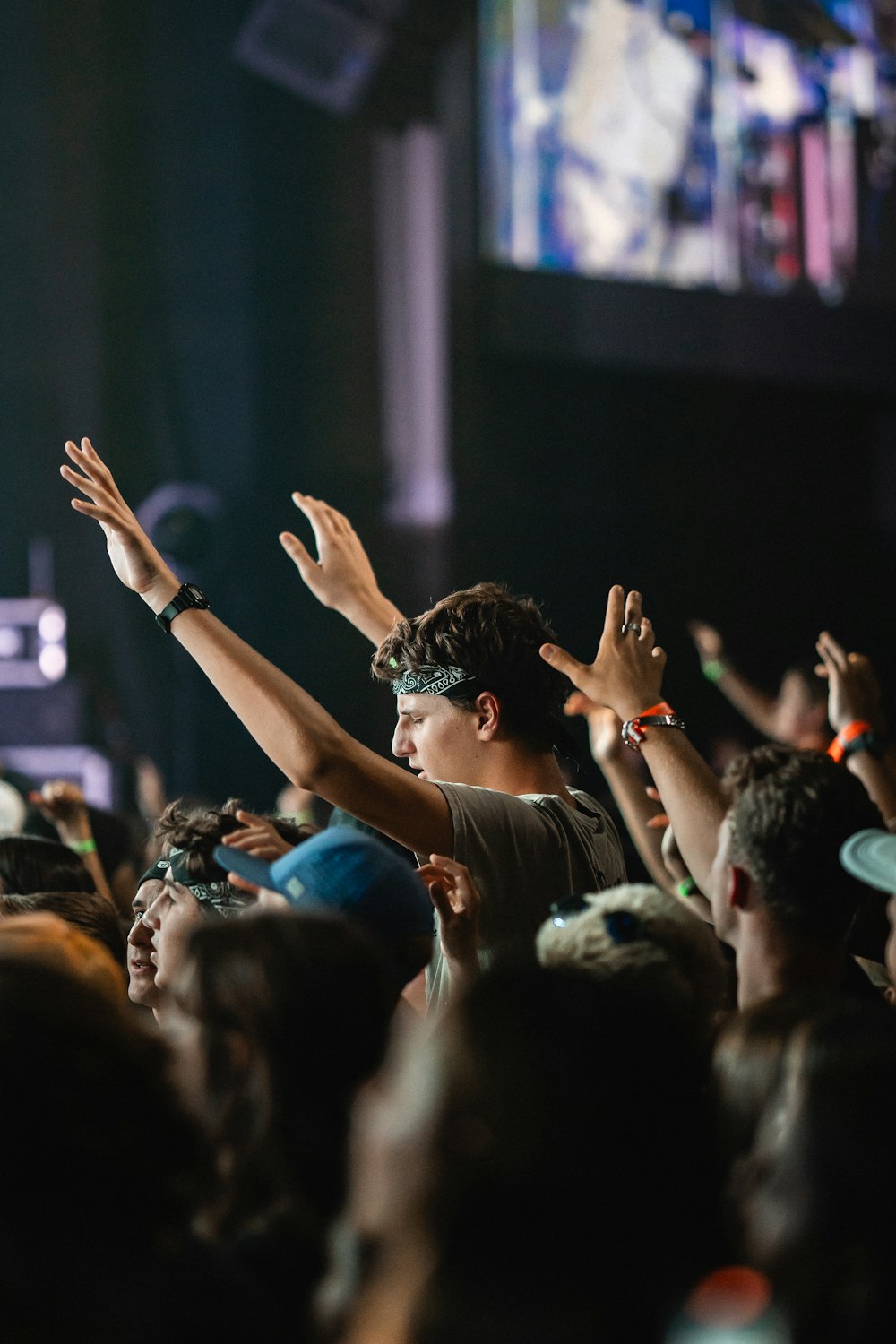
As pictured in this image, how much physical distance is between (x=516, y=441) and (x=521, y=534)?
52 centimetres

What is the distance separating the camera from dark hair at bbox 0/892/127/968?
8.07 feet

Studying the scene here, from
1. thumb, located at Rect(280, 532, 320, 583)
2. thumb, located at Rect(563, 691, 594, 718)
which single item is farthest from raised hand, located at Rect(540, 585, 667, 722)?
thumb, located at Rect(563, 691, 594, 718)

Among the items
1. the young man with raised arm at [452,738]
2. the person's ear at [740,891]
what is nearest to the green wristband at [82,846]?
the young man with raised arm at [452,738]

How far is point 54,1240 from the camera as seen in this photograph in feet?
3.32

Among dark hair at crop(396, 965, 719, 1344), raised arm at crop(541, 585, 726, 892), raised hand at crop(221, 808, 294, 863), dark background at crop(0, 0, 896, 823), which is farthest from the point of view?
dark background at crop(0, 0, 896, 823)

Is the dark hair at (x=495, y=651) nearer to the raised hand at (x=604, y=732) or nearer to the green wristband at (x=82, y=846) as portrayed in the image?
the raised hand at (x=604, y=732)

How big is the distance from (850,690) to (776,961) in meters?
1.15

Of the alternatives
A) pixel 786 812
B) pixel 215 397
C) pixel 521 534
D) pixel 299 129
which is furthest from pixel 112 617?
pixel 786 812

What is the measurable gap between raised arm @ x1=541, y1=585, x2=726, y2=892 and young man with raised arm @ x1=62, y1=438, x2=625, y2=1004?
128 mm

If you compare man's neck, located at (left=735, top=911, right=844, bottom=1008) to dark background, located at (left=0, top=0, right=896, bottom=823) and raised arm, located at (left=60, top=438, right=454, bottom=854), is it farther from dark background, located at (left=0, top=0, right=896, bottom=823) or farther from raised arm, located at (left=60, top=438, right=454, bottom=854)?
dark background, located at (left=0, top=0, right=896, bottom=823)

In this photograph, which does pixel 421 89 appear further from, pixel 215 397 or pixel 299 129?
pixel 215 397

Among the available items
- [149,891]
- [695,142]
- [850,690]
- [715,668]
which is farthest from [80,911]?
[695,142]

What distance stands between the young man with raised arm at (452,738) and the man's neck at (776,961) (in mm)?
284

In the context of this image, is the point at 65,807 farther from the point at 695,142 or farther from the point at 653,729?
the point at 695,142
